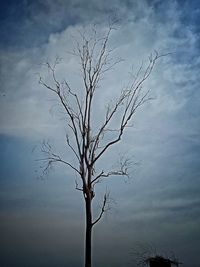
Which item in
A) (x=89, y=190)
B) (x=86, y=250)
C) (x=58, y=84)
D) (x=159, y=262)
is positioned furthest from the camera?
(x=58, y=84)

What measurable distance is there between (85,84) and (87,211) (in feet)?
17.8

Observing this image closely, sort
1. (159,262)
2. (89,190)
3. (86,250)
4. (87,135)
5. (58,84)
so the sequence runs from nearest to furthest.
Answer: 1. (159,262)
2. (86,250)
3. (89,190)
4. (87,135)
5. (58,84)

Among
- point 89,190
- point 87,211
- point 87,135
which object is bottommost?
point 87,211

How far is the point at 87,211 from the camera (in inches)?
472

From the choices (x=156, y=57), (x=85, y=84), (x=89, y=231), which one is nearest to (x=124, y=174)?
(x=89, y=231)

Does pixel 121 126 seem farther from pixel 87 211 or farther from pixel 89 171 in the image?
pixel 87 211

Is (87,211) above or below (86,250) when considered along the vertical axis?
above

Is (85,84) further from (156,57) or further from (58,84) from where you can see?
(156,57)

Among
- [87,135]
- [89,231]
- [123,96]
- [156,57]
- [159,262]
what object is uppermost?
[156,57]

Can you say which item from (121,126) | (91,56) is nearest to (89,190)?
(121,126)

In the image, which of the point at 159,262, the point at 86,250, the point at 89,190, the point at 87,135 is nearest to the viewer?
the point at 159,262

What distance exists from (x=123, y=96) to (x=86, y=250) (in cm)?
654

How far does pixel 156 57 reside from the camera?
1344 cm

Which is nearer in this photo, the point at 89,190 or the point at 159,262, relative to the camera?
the point at 159,262
